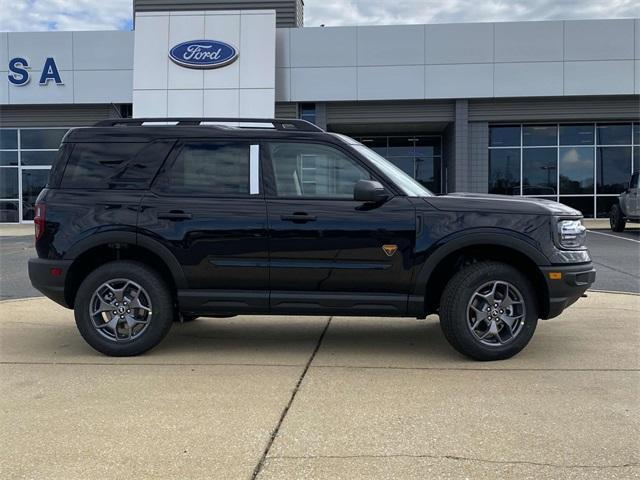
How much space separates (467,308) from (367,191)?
1275mm

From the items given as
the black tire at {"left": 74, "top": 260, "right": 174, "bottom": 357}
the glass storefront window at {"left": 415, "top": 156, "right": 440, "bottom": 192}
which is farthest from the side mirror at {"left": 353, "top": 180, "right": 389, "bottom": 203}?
the glass storefront window at {"left": 415, "top": 156, "right": 440, "bottom": 192}

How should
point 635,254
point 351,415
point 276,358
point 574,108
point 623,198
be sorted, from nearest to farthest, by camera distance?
point 351,415 → point 276,358 → point 635,254 → point 623,198 → point 574,108

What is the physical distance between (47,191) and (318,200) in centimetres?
241

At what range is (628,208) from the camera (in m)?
18.3

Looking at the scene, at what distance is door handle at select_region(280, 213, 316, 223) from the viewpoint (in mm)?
5125

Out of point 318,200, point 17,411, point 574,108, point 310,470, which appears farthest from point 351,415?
point 574,108

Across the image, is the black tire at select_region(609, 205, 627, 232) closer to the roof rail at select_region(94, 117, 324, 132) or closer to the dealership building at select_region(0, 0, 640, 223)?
the dealership building at select_region(0, 0, 640, 223)

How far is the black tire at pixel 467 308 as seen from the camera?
507 cm

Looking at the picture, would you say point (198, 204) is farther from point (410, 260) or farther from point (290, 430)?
point (290, 430)

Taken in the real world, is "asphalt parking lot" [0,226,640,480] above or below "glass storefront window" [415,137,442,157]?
below

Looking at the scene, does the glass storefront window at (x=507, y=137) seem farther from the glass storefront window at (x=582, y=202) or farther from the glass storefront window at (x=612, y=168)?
the glass storefront window at (x=612, y=168)

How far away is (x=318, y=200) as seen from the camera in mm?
5184

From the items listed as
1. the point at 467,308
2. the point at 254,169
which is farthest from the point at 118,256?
the point at 467,308

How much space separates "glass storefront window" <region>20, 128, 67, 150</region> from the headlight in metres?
23.8
